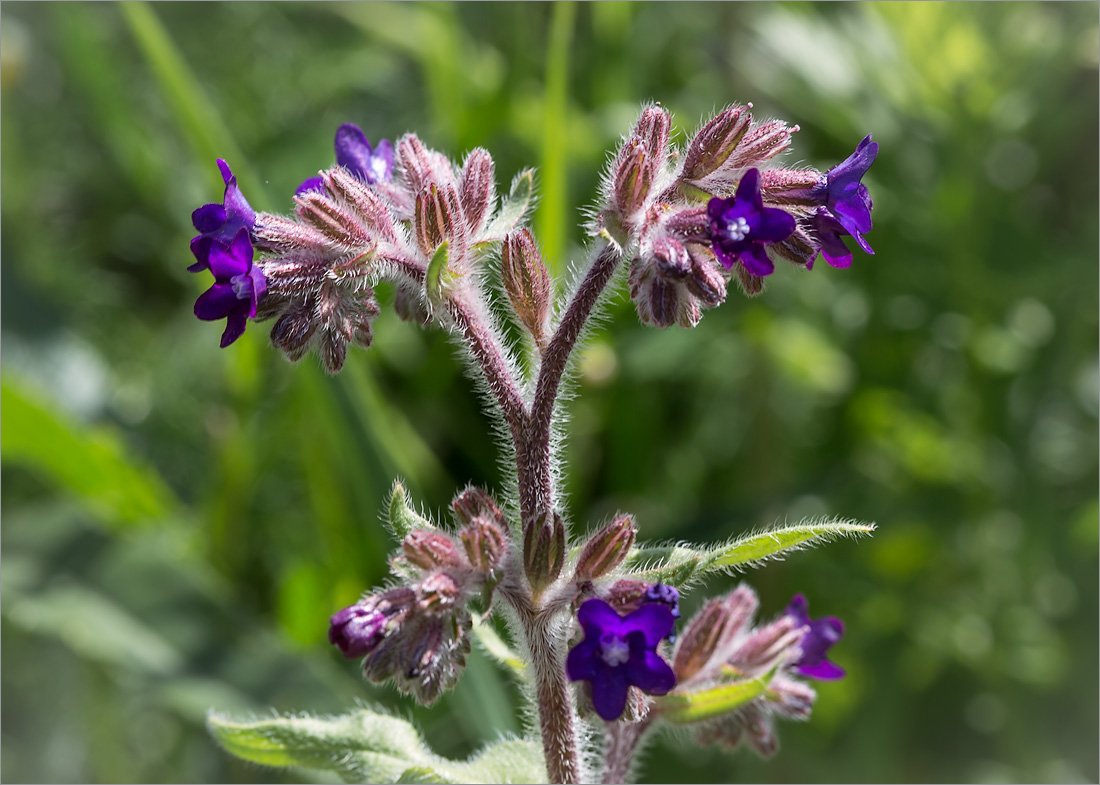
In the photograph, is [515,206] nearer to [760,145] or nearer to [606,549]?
[760,145]

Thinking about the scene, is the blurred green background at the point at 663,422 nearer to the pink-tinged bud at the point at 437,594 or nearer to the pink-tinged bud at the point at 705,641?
the pink-tinged bud at the point at 705,641

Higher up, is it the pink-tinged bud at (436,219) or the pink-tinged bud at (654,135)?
the pink-tinged bud at (654,135)

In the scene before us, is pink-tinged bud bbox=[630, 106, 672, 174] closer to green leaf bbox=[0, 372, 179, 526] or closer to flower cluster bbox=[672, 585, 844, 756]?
flower cluster bbox=[672, 585, 844, 756]

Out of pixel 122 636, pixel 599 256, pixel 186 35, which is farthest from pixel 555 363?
pixel 186 35

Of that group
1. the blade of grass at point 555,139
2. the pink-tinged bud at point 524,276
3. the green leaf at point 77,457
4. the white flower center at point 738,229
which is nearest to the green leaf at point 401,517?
the pink-tinged bud at point 524,276

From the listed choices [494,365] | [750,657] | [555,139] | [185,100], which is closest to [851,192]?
[494,365]

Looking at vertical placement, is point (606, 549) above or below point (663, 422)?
below

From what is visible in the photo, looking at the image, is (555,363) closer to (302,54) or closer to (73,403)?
(73,403)
